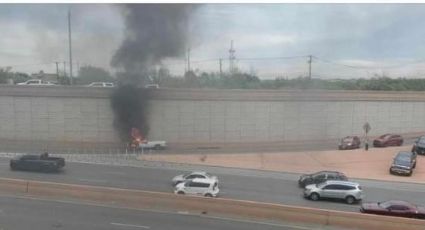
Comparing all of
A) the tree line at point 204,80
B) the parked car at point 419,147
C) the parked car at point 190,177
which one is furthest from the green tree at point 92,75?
the parked car at point 419,147

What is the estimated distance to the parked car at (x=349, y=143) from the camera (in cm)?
1118

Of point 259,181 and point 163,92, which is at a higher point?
point 163,92

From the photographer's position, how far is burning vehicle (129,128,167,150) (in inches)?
414

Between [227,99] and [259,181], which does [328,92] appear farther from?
[259,181]

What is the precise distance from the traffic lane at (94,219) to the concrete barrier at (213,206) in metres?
0.14

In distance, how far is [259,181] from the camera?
27.8ft

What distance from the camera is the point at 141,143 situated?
422 inches

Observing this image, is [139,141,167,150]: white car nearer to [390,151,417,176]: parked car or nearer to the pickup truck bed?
the pickup truck bed

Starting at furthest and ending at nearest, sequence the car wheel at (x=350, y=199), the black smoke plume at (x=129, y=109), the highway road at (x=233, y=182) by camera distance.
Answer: the black smoke plume at (x=129, y=109) → the highway road at (x=233, y=182) → the car wheel at (x=350, y=199)

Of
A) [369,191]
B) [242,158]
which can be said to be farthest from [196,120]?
[369,191]

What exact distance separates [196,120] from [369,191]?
4.66 m

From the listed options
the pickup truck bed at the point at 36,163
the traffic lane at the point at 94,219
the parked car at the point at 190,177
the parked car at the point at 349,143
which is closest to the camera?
the traffic lane at the point at 94,219

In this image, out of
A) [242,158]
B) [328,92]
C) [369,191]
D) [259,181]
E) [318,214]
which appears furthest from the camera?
[328,92]

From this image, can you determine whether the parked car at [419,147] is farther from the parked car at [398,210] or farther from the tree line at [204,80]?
the parked car at [398,210]
